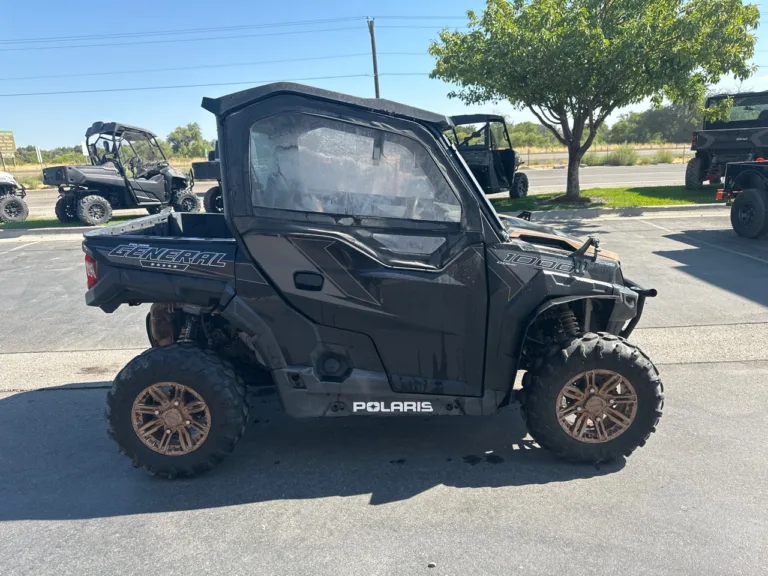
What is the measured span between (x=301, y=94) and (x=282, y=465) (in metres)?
2.17

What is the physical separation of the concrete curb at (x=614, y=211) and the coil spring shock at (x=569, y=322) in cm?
1024

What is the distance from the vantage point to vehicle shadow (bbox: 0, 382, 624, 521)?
3.17m

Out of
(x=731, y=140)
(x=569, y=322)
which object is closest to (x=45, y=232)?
(x=569, y=322)

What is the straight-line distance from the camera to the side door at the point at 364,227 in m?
3.06

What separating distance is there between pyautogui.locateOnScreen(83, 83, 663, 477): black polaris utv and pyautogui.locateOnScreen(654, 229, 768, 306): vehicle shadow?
179 inches

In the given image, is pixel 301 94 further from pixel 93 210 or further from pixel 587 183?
pixel 587 183

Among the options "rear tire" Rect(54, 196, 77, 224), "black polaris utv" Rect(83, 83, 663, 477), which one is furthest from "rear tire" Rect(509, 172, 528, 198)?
"black polaris utv" Rect(83, 83, 663, 477)

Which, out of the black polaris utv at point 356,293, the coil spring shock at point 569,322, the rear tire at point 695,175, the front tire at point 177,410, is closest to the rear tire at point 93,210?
the black polaris utv at point 356,293

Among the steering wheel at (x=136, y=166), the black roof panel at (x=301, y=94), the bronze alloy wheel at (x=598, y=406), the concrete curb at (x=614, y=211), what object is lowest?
the bronze alloy wheel at (x=598, y=406)

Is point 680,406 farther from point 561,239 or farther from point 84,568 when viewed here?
point 84,568

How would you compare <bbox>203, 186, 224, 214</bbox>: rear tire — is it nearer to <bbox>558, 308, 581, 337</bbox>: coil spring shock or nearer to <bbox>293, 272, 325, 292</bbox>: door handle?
<bbox>293, 272, 325, 292</bbox>: door handle

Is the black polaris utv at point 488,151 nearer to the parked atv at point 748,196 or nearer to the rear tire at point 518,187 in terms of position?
the rear tire at point 518,187

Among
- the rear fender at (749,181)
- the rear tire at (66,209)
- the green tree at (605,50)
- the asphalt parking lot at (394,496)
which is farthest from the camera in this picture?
the rear tire at (66,209)

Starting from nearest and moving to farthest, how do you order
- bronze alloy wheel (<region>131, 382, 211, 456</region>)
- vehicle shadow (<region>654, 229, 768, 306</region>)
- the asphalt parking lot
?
the asphalt parking lot → bronze alloy wheel (<region>131, 382, 211, 456</region>) → vehicle shadow (<region>654, 229, 768, 306</region>)
